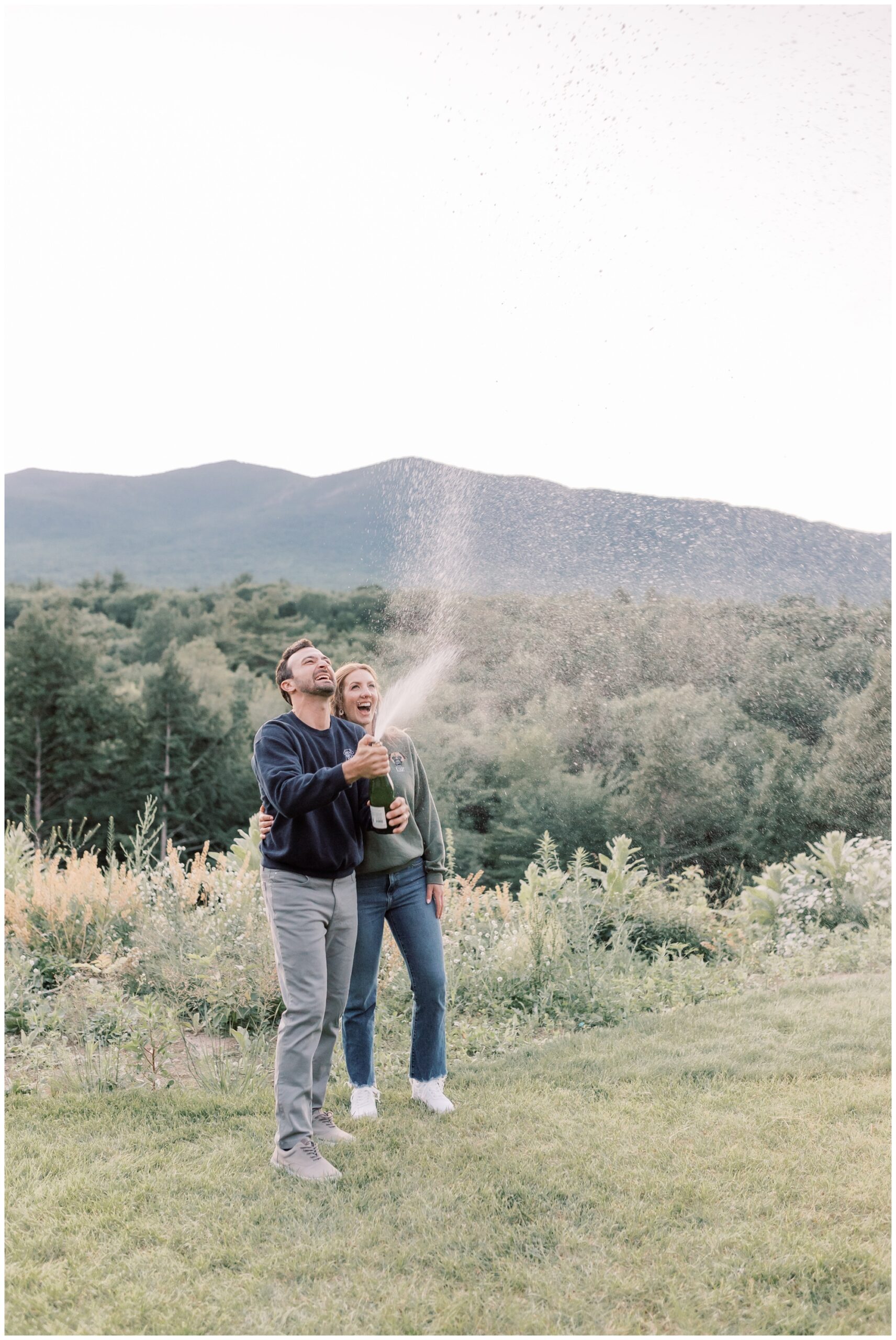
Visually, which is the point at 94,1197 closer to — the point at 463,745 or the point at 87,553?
the point at 463,745

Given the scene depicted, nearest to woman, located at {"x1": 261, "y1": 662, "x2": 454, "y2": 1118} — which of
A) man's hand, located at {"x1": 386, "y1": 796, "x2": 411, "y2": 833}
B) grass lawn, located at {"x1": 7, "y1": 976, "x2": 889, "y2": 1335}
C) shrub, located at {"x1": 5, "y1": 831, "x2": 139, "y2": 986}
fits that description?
grass lawn, located at {"x1": 7, "y1": 976, "x2": 889, "y2": 1335}

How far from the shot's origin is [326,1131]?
2.98 metres

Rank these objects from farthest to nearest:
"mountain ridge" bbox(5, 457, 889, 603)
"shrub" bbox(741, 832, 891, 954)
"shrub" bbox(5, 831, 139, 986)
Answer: "mountain ridge" bbox(5, 457, 889, 603), "shrub" bbox(741, 832, 891, 954), "shrub" bbox(5, 831, 139, 986)

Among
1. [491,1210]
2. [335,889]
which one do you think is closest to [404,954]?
[335,889]

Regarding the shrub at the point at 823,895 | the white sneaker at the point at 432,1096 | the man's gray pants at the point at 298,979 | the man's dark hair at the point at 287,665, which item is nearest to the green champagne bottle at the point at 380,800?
the man's gray pants at the point at 298,979

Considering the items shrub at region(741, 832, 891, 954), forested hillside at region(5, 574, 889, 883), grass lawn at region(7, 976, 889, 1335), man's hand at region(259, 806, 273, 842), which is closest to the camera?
grass lawn at region(7, 976, 889, 1335)

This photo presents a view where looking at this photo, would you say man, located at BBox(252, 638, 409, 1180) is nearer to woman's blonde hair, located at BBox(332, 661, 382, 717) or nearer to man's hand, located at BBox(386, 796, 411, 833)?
man's hand, located at BBox(386, 796, 411, 833)

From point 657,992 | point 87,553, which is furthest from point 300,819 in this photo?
point 87,553

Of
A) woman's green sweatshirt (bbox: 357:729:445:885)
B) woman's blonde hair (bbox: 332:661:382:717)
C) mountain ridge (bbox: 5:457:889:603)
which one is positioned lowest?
woman's green sweatshirt (bbox: 357:729:445:885)

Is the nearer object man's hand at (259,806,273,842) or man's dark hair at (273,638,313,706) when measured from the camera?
man's hand at (259,806,273,842)

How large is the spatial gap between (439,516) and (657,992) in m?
6.96

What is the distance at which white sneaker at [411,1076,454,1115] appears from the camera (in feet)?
10.6

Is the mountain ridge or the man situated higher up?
the mountain ridge

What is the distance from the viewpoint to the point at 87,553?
922 inches
